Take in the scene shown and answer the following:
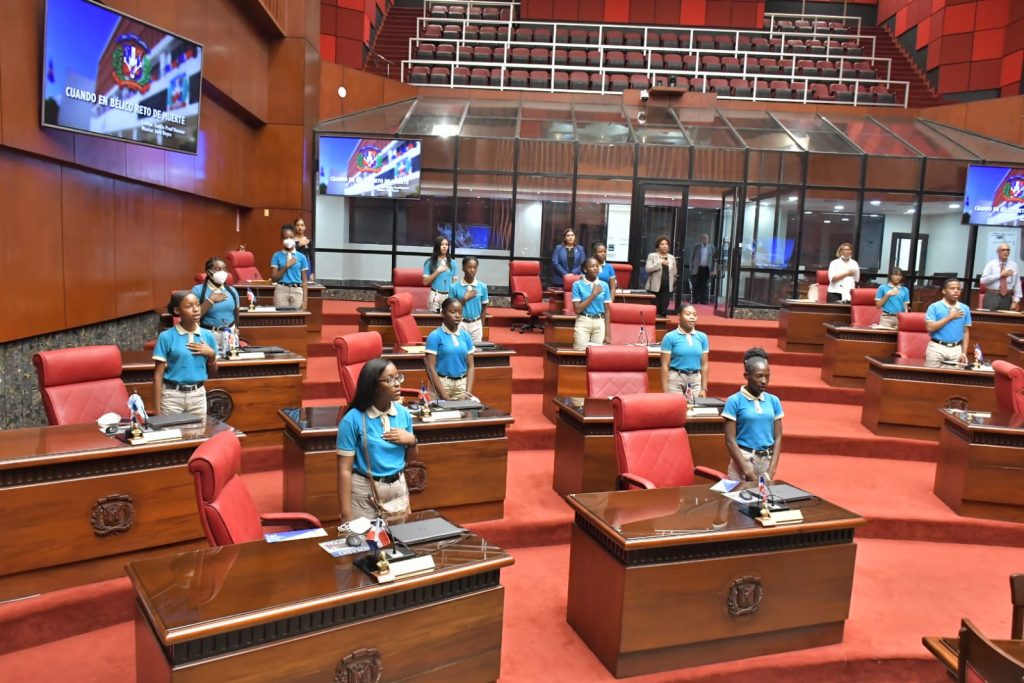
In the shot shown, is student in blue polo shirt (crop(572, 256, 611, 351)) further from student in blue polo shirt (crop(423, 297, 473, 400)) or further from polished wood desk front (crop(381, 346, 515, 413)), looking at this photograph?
student in blue polo shirt (crop(423, 297, 473, 400))

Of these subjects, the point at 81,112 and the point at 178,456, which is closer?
the point at 178,456

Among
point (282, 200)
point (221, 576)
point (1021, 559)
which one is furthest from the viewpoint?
point (282, 200)

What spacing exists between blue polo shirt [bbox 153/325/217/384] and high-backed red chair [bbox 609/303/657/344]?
4.04 meters

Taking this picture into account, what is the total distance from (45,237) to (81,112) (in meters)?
0.97

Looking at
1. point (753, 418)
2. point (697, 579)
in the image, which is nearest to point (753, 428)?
point (753, 418)

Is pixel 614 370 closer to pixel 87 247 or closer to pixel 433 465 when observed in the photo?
pixel 433 465

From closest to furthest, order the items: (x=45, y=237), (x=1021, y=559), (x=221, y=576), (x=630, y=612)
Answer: (x=221, y=576) < (x=630, y=612) < (x=1021, y=559) < (x=45, y=237)

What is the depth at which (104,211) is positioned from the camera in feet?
21.2

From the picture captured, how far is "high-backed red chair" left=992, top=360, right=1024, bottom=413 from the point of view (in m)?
5.49

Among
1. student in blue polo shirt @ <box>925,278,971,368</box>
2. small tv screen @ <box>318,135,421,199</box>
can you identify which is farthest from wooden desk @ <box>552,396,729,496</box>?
small tv screen @ <box>318,135,421,199</box>

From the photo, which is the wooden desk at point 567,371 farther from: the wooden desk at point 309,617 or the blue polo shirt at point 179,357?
the wooden desk at point 309,617

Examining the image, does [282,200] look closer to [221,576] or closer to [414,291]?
[414,291]

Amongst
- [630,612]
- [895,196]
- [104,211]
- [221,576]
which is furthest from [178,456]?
[895,196]

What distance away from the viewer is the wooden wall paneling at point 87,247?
580cm
